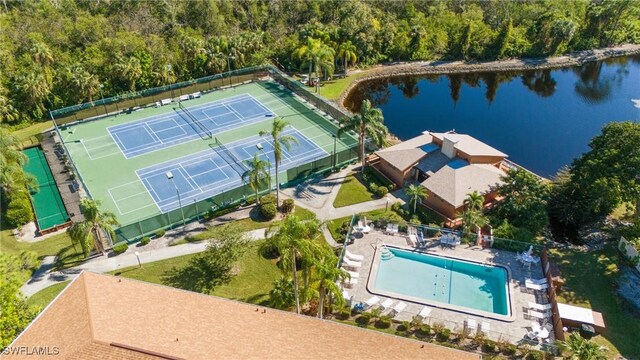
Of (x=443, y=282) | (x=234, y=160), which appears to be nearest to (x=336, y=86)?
(x=234, y=160)

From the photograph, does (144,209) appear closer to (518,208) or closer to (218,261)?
(218,261)

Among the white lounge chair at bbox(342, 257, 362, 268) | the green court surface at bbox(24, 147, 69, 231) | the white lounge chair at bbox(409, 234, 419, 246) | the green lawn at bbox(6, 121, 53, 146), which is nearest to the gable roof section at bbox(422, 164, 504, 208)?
the white lounge chair at bbox(409, 234, 419, 246)

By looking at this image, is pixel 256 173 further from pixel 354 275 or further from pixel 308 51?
pixel 308 51

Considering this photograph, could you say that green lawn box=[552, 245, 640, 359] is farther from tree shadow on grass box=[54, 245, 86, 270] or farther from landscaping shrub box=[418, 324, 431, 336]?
tree shadow on grass box=[54, 245, 86, 270]

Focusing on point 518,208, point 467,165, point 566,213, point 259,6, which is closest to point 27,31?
point 259,6

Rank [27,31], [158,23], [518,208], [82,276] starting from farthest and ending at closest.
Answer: [158,23] → [27,31] → [518,208] → [82,276]

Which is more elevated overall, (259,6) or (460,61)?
(259,6)
